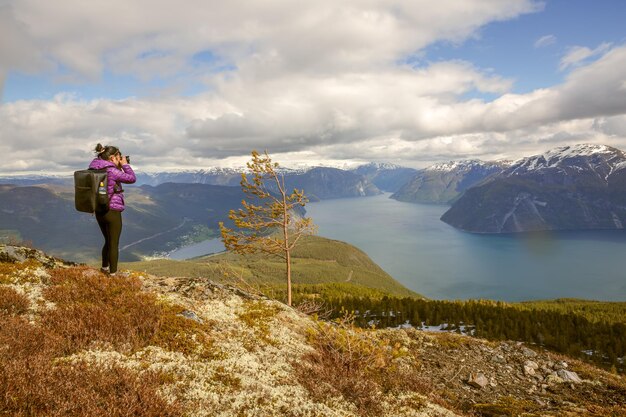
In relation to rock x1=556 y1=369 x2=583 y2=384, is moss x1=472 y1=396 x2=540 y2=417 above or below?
above

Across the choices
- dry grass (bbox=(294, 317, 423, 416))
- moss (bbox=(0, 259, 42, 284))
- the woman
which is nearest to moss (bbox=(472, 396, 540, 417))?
dry grass (bbox=(294, 317, 423, 416))

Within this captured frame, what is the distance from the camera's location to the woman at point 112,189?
11.6m

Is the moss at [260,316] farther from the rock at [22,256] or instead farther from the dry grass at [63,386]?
the rock at [22,256]

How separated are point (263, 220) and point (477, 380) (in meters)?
14.7

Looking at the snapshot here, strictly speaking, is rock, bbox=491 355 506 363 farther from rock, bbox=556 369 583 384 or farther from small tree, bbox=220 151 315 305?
small tree, bbox=220 151 315 305

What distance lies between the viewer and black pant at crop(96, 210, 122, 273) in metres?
11.8

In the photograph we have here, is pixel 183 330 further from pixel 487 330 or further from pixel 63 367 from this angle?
pixel 487 330

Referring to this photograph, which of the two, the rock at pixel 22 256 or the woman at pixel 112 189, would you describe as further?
the rock at pixel 22 256

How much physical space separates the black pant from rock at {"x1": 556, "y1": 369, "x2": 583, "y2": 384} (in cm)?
1885

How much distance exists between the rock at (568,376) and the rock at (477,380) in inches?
162

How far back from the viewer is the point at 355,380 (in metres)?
8.32

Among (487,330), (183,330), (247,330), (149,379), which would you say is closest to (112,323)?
(183,330)

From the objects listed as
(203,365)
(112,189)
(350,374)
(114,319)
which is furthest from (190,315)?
(350,374)

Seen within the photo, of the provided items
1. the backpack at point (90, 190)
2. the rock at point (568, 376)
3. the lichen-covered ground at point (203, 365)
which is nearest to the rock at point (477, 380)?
the lichen-covered ground at point (203, 365)
